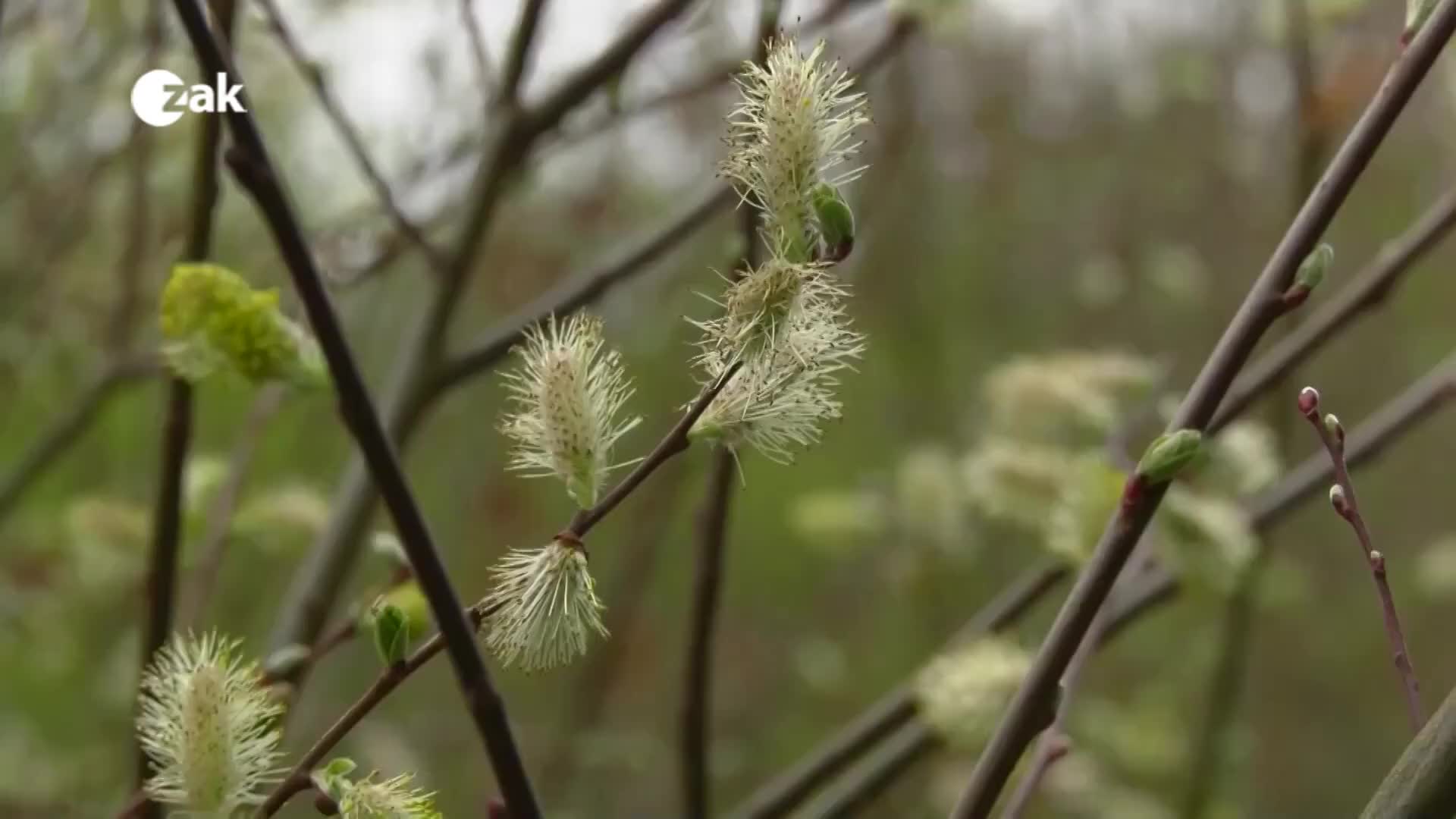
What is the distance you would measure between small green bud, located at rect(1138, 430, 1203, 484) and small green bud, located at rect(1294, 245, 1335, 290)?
5 cm

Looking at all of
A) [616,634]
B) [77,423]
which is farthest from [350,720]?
[616,634]

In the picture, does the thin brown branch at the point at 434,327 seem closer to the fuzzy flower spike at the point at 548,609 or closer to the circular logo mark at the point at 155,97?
the circular logo mark at the point at 155,97

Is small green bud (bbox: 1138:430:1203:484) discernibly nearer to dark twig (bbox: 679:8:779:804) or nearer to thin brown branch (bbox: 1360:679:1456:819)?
thin brown branch (bbox: 1360:679:1456:819)

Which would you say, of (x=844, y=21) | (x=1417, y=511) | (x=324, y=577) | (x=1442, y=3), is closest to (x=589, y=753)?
(x=324, y=577)

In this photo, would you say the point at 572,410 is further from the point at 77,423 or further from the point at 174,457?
the point at 77,423

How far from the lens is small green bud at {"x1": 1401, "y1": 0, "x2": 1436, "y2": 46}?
13.4 inches

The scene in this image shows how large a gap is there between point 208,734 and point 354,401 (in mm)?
Answer: 83

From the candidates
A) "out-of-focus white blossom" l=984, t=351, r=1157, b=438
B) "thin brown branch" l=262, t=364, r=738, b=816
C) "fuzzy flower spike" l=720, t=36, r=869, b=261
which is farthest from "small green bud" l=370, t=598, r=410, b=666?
"out-of-focus white blossom" l=984, t=351, r=1157, b=438

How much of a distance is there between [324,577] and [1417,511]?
158 centimetres

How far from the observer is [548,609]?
279mm

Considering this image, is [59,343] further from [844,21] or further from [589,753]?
[844,21]

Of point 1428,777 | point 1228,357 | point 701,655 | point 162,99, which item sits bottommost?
point 1428,777

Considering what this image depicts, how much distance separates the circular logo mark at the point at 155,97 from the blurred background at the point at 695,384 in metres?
0.09

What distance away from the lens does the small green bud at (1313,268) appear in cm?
31
